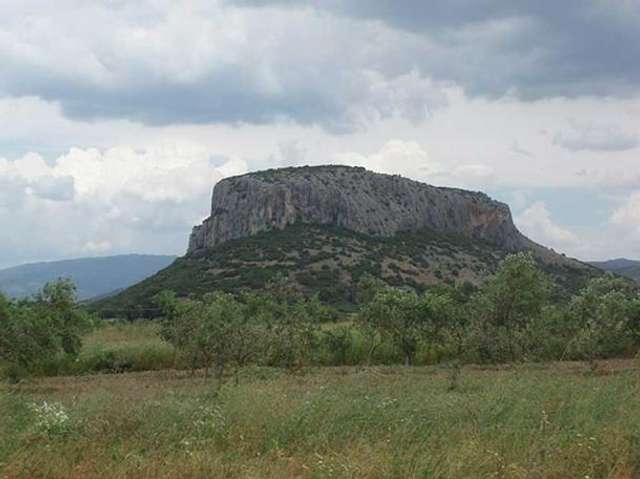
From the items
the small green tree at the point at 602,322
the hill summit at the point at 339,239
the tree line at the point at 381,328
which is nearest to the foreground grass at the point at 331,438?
the tree line at the point at 381,328

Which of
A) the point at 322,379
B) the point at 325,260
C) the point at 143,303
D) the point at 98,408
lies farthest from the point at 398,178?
the point at 98,408

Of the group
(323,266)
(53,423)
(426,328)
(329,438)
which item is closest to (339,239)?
(323,266)

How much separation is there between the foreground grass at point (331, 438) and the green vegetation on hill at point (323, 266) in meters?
62.6

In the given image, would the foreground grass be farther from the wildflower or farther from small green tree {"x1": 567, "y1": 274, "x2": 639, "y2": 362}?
small green tree {"x1": 567, "y1": 274, "x2": 639, "y2": 362}

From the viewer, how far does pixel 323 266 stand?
98750 mm

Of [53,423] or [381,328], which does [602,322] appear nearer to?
[381,328]

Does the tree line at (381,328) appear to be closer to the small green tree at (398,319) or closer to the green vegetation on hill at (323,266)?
the small green tree at (398,319)

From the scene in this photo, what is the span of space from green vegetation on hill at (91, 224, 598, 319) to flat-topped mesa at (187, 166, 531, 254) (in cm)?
377

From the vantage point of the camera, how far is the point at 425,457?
8.95m

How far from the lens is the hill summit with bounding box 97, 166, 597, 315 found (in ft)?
→ 313

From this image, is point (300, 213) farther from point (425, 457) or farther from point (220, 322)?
point (425, 457)

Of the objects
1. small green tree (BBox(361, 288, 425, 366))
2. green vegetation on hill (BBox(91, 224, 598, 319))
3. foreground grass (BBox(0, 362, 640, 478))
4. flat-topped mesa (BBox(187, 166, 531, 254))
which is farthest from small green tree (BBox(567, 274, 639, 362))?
flat-topped mesa (BBox(187, 166, 531, 254))

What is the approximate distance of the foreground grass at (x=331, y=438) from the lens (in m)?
8.65

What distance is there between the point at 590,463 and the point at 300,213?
116m
